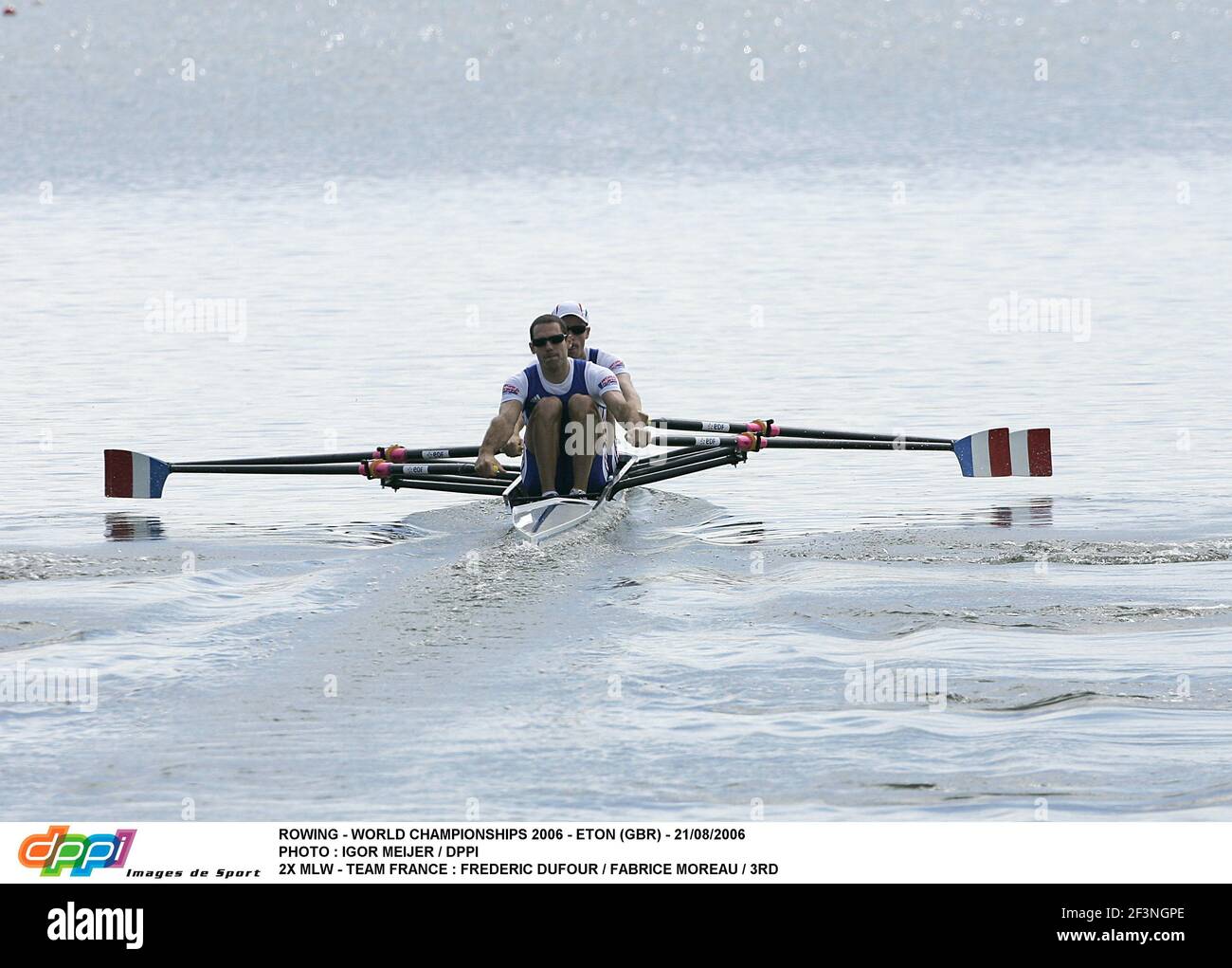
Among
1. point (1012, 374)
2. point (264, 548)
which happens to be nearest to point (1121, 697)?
point (264, 548)

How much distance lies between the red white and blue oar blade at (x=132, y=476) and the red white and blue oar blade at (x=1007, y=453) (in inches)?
279

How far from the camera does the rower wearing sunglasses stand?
44.8 ft

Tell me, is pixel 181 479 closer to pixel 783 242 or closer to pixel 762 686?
pixel 762 686

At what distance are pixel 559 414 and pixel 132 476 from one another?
4.46 metres

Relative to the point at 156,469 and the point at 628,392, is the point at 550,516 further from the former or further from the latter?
the point at 156,469

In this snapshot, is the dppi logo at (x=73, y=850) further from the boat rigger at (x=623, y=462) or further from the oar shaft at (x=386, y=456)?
the oar shaft at (x=386, y=456)

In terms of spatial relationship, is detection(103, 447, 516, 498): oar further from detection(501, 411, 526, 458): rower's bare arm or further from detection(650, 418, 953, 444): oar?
detection(650, 418, 953, 444): oar

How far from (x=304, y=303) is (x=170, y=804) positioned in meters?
23.1

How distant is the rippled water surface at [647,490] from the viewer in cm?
823

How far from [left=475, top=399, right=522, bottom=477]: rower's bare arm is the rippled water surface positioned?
1.94ft

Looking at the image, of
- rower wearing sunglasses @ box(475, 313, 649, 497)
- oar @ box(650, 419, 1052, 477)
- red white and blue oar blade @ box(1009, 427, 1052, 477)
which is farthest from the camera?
red white and blue oar blade @ box(1009, 427, 1052, 477)

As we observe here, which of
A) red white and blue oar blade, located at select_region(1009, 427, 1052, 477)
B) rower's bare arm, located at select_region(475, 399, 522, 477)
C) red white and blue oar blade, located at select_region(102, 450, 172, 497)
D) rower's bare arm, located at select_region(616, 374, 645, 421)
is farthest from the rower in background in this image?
red white and blue oar blade, located at select_region(102, 450, 172, 497)

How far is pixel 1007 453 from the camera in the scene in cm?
1642

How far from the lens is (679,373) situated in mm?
23500
